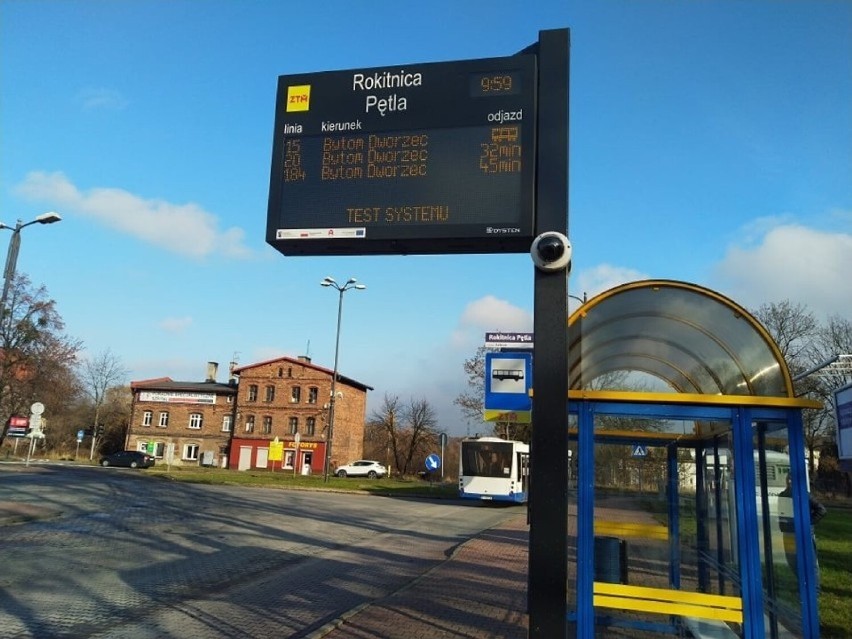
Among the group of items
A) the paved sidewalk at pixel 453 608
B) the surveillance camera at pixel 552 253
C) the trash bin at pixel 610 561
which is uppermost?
the surveillance camera at pixel 552 253

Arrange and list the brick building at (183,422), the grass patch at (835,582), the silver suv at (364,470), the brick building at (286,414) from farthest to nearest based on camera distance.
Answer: the brick building at (183,422), the brick building at (286,414), the silver suv at (364,470), the grass patch at (835,582)

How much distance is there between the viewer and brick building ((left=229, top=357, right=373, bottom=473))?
56.7m

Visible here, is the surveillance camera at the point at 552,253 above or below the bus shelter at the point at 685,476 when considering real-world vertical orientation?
above

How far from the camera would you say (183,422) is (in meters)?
60.5

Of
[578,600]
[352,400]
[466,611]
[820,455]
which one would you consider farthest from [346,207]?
[352,400]

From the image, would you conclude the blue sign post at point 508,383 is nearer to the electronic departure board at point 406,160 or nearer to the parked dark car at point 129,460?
the electronic departure board at point 406,160

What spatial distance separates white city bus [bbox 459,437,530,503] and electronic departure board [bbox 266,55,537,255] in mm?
22959

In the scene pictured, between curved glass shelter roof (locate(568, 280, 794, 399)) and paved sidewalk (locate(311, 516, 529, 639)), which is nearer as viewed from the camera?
curved glass shelter roof (locate(568, 280, 794, 399))

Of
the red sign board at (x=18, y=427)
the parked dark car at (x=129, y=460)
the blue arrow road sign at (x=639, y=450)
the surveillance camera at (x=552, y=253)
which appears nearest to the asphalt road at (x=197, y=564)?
the blue arrow road sign at (x=639, y=450)

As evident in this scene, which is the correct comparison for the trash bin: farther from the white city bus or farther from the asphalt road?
the white city bus

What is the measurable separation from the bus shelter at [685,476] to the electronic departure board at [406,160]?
57.0 inches

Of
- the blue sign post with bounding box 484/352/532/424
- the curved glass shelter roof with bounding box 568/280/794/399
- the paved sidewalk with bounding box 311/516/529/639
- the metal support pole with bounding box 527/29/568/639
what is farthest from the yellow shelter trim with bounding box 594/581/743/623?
the blue sign post with bounding box 484/352/532/424

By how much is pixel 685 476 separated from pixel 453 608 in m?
3.40

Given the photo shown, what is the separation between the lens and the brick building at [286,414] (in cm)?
5669
